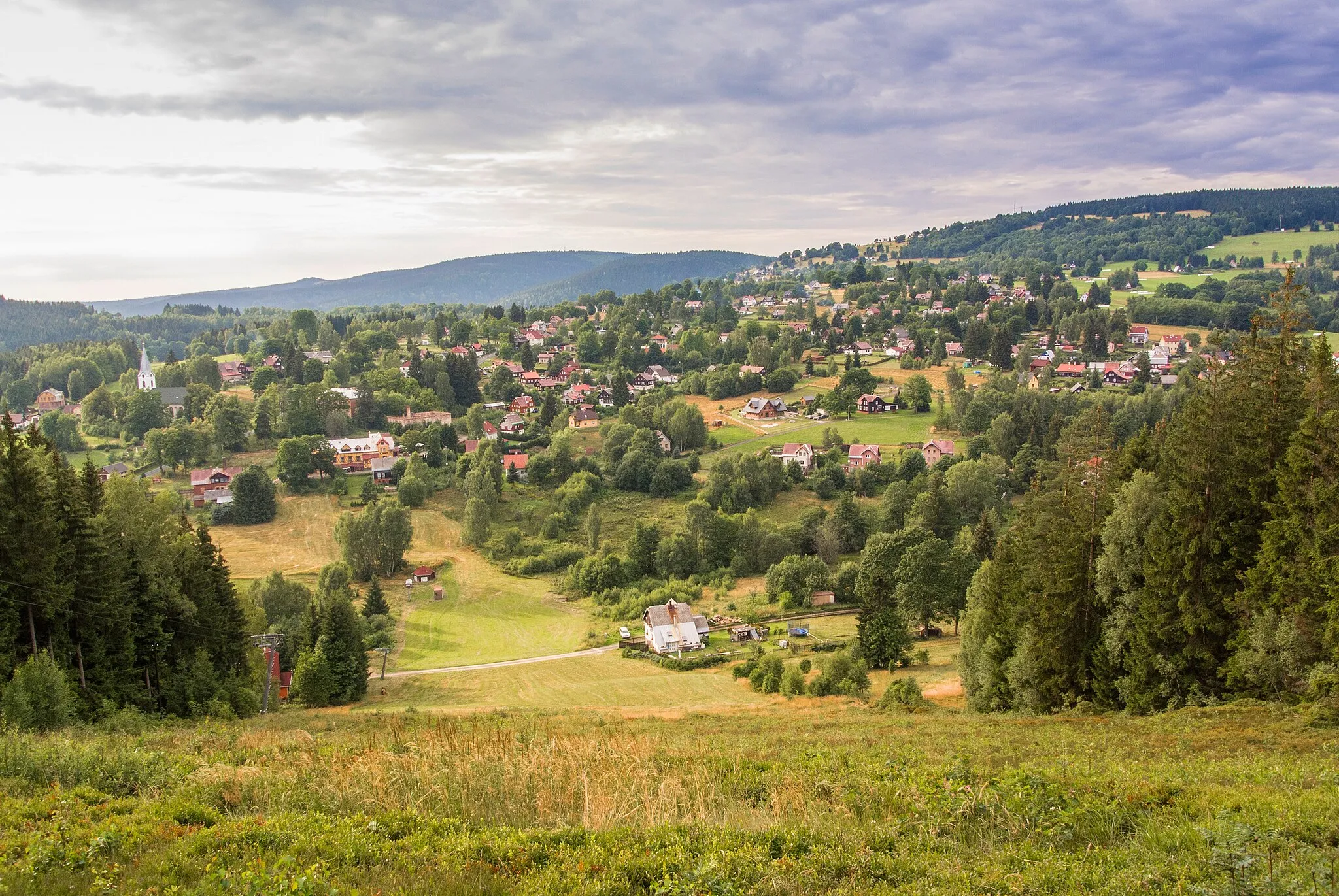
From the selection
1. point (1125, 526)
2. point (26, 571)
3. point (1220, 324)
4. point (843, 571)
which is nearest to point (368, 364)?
point (843, 571)

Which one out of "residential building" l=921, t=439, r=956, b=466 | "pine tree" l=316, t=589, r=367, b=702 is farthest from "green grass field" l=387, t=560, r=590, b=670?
"residential building" l=921, t=439, r=956, b=466

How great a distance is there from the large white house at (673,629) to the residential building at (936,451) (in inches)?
1215

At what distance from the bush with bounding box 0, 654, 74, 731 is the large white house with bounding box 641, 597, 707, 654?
918 inches

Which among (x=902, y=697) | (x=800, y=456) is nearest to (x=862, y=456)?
(x=800, y=456)

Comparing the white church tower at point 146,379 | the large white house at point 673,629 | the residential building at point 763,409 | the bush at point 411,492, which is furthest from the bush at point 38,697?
the white church tower at point 146,379

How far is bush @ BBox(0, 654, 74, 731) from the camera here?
13562mm

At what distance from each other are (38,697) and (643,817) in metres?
13.4

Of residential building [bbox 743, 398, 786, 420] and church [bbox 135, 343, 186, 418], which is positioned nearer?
church [bbox 135, 343, 186, 418]

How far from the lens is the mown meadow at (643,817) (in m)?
5.88

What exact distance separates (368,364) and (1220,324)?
110979 mm

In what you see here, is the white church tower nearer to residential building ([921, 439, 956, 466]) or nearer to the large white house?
the large white house

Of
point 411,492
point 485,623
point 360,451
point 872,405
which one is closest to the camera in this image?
point 485,623

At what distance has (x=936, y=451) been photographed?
202 ft

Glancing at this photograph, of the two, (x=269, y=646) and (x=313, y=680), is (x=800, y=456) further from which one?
(x=313, y=680)
